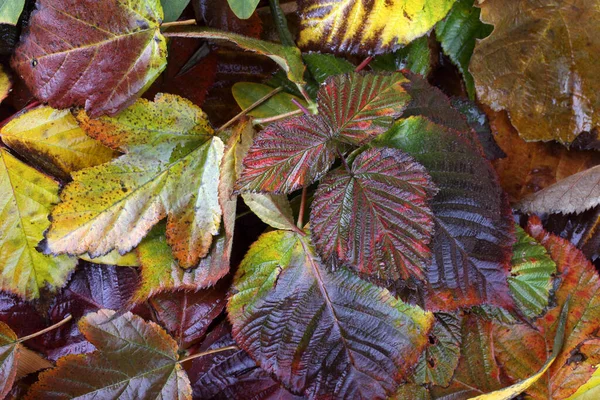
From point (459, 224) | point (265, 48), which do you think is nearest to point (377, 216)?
point (459, 224)

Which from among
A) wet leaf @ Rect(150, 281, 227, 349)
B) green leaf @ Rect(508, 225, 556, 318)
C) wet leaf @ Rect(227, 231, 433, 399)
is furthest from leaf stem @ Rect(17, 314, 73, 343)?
green leaf @ Rect(508, 225, 556, 318)

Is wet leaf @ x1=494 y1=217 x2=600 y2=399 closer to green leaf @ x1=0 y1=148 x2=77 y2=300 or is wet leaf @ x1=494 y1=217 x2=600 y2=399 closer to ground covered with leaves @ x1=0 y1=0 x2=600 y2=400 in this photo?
ground covered with leaves @ x1=0 y1=0 x2=600 y2=400

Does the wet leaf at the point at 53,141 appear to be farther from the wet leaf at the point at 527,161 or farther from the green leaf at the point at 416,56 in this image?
the wet leaf at the point at 527,161

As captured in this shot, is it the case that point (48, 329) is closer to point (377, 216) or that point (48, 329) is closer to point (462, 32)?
point (377, 216)

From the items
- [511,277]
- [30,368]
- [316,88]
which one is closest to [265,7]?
[316,88]

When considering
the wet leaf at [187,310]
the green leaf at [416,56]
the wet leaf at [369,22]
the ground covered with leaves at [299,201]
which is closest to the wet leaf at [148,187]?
the ground covered with leaves at [299,201]
